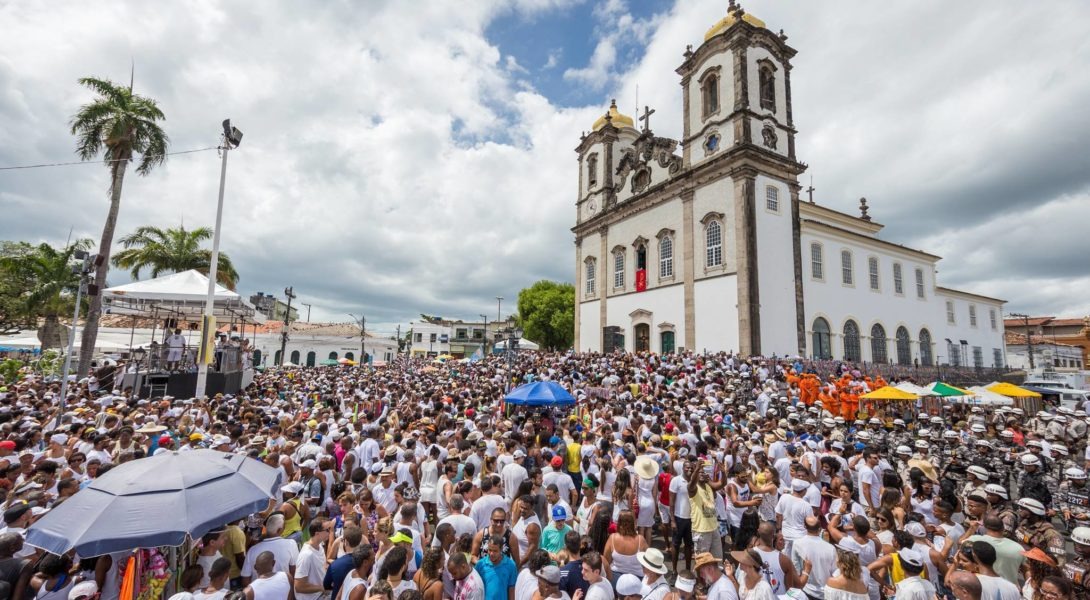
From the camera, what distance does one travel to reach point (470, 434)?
8.56 m

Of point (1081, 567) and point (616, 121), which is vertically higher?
point (616, 121)

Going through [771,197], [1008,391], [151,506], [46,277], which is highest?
[771,197]

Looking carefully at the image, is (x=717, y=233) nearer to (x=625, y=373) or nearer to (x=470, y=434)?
(x=625, y=373)

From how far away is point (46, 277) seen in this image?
2680 centimetres

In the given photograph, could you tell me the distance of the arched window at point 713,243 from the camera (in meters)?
27.0

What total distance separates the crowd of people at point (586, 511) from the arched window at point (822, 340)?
1485cm

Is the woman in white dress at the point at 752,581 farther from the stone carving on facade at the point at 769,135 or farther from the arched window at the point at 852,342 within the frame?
the arched window at the point at 852,342

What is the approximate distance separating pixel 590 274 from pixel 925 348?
24873 mm

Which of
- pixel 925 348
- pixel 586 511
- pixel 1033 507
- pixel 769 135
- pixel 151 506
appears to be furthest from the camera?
pixel 925 348

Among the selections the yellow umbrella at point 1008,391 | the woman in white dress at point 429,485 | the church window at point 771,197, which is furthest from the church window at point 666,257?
the woman in white dress at point 429,485

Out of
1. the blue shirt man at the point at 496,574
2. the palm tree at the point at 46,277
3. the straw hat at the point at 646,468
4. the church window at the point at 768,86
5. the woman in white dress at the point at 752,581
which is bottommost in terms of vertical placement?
the blue shirt man at the point at 496,574

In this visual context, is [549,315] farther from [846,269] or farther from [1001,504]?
[1001,504]

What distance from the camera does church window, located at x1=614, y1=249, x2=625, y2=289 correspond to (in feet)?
113

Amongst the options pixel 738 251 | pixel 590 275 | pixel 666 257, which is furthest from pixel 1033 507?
pixel 590 275
